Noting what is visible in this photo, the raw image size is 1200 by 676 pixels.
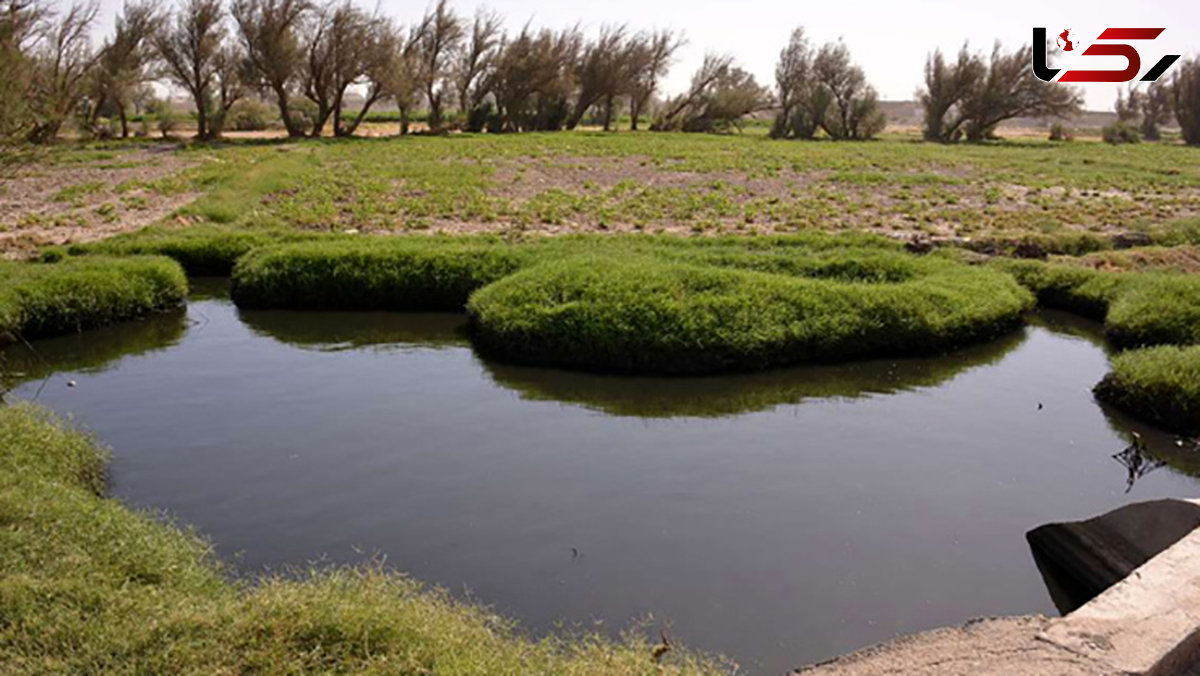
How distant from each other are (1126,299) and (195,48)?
43374 mm

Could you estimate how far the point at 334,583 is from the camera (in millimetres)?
5914

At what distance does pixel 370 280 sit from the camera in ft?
52.9

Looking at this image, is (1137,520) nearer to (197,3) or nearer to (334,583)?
→ (334,583)

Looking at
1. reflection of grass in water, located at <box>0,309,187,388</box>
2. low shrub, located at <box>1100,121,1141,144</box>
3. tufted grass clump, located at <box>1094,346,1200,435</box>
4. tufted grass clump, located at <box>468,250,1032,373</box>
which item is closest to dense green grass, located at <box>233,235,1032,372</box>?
tufted grass clump, located at <box>468,250,1032,373</box>

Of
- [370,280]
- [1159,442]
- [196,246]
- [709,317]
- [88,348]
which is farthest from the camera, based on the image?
[196,246]

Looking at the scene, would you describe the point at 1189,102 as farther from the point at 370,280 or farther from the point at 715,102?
the point at 370,280

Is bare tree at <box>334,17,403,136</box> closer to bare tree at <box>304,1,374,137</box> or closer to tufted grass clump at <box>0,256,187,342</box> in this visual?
bare tree at <box>304,1,374,137</box>

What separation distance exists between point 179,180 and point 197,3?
22.6m

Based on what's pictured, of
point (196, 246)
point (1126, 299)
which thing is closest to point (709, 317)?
point (1126, 299)

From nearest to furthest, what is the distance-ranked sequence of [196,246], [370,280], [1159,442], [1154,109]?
1. [1159,442]
2. [370,280]
3. [196,246]
4. [1154,109]

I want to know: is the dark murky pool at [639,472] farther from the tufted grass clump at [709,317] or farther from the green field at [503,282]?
the green field at [503,282]

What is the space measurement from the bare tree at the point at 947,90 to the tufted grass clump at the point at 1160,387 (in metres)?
50.5

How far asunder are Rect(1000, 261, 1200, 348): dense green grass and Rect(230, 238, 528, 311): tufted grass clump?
896 cm

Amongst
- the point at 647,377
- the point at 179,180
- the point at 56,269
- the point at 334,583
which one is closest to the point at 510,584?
the point at 334,583
